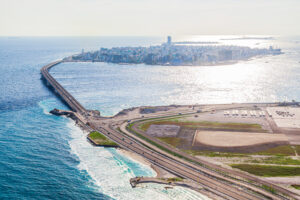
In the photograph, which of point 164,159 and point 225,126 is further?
point 225,126

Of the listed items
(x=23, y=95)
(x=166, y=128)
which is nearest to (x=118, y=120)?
(x=166, y=128)

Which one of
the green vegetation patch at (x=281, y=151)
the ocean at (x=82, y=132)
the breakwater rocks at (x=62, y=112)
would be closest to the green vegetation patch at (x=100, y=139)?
the ocean at (x=82, y=132)

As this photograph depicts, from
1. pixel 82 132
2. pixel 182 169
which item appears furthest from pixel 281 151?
pixel 82 132

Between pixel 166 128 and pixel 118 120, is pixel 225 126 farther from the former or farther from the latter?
pixel 118 120

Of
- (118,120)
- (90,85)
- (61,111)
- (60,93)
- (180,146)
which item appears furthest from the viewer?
(90,85)

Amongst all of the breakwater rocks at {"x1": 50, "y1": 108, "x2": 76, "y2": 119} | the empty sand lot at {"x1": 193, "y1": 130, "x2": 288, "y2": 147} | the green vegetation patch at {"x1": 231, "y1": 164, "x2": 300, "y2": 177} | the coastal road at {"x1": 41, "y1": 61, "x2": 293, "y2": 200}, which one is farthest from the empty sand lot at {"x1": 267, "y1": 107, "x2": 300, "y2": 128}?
the breakwater rocks at {"x1": 50, "y1": 108, "x2": 76, "y2": 119}

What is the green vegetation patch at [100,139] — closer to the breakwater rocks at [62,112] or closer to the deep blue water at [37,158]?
the deep blue water at [37,158]
